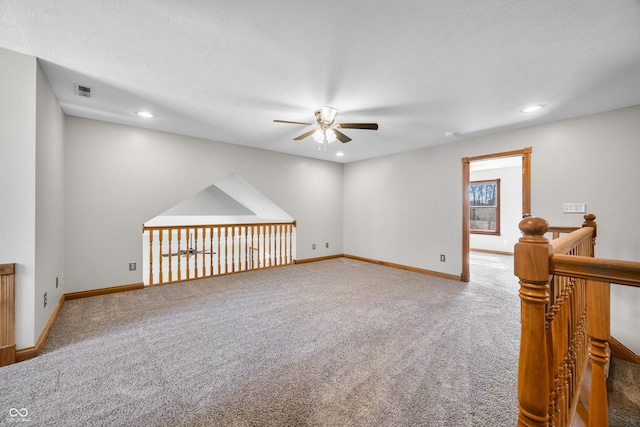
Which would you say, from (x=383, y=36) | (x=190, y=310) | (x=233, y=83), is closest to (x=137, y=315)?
(x=190, y=310)

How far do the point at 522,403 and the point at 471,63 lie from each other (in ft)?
7.36

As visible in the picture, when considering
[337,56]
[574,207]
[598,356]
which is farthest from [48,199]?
[574,207]

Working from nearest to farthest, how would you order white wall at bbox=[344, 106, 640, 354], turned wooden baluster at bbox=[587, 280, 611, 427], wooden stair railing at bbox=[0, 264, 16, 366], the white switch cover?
turned wooden baluster at bbox=[587, 280, 611, 427], wooden stair railing at bbox=[0, 264, 16, 366], white wall at bbox=[344, 106, 640, 354], the white switch cover

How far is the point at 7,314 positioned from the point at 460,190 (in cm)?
529

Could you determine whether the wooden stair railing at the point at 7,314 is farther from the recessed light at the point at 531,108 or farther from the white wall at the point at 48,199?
the recessed light at the point at 531,108

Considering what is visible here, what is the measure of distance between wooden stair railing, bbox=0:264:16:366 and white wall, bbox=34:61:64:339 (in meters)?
0.15

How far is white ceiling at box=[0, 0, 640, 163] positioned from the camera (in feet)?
5.06

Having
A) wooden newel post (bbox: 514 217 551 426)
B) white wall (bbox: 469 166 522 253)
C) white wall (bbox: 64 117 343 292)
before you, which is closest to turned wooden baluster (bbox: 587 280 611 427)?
wooden newel post (bbox: 514 217 551 426)

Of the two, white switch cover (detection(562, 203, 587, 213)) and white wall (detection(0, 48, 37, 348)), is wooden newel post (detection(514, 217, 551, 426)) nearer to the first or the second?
white wall (detection(0, 48, 37, 348))

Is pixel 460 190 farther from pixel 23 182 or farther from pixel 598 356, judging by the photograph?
pixel 23 182

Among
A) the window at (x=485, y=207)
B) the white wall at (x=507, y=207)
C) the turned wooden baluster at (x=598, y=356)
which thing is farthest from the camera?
the window at (x=485, y=207)

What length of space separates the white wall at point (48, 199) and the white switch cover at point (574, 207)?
5.45 m

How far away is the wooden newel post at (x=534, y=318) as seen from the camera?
0.75 meters

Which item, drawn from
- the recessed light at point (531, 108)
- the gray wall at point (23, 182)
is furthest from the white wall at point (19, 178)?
the recessed light at point (531, 108)
